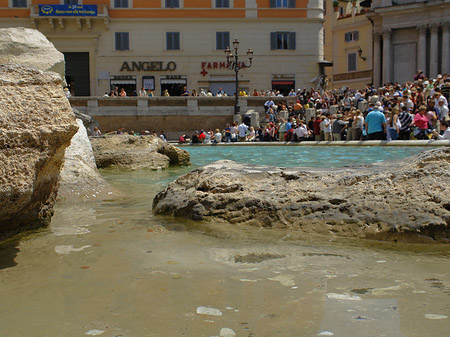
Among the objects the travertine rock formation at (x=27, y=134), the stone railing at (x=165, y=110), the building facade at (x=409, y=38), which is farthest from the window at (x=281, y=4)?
the travertine rock formation at (x=27, y=134)

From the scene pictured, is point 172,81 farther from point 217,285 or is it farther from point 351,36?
point 217,285

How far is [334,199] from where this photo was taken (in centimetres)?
436

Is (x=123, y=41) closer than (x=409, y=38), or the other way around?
(x=123, y=41)

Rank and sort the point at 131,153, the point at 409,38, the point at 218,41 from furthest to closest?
the point at 409,38 < the point at 218,41 < the point at 131,153

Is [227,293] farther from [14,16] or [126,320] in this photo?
[14,16]

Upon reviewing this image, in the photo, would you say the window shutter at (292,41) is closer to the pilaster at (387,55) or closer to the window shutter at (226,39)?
the window shutter at (226,39)

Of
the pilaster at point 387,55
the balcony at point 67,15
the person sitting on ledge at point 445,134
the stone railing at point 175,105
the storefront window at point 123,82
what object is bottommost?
the person sitting on ledge at point 445,134

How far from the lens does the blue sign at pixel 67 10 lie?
118 ft

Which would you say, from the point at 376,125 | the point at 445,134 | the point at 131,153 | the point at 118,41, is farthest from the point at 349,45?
the point at 131,153

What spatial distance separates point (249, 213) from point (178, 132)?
89.6 ft

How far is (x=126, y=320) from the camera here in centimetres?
249

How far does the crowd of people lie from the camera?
16281 mm

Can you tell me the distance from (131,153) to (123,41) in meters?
27.9

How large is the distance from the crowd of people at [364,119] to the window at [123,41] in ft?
40.1
